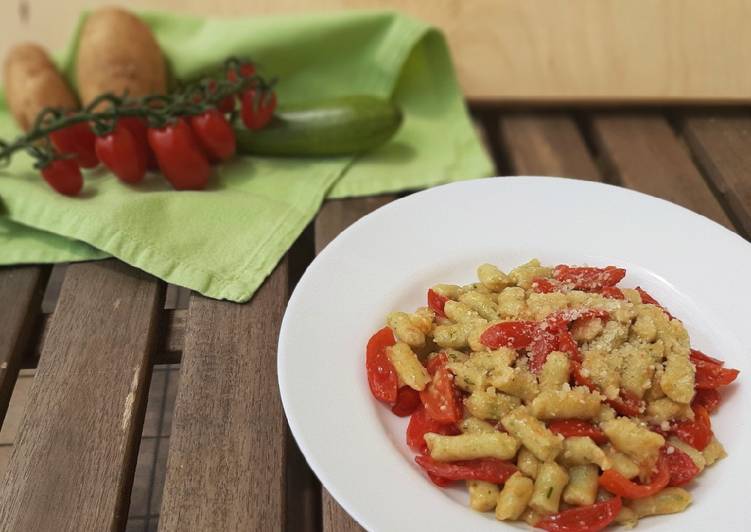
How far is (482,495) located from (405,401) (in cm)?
16

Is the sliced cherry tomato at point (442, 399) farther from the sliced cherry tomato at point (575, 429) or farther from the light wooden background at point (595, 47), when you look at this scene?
the light wooden background at point (595, 47)

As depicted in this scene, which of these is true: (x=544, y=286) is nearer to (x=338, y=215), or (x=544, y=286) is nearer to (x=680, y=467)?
(x=680, y=467)

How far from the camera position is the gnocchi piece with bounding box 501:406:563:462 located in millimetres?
814

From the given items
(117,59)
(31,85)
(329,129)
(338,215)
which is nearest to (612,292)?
(338,215)

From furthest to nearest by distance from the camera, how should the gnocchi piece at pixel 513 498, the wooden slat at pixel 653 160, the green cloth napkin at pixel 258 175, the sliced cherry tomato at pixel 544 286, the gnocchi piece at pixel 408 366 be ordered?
1. the wooden slat at pixel 653 160
2. the green cloth napkin at pixel 258 175
3. the sliced cherry tomato at pixel 544 286
4. the gnocchi piece at pixel 408 366
5. the gnocchi piece at pixel 513 498

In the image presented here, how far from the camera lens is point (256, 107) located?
54.4 inches

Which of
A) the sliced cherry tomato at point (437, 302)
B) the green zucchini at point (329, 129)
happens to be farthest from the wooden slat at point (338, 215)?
the sliced cherry tomato at point (437, 302)

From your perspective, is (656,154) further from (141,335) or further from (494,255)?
(141,335)

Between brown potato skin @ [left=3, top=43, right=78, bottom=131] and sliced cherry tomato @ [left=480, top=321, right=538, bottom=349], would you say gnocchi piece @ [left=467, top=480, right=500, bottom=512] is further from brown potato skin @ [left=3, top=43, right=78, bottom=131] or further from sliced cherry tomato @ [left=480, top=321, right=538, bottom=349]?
brown potato skin @ [left=3, top=43, right=78, bottom=131]

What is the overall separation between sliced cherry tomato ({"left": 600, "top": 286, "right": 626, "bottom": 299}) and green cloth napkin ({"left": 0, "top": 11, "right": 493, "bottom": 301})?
459 millimetres

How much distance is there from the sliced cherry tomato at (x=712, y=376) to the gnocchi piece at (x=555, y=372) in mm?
164

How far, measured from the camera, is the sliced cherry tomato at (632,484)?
80cm

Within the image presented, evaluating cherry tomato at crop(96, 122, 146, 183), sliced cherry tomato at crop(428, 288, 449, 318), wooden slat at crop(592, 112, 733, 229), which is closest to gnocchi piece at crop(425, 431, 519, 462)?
sliced cherry tomato at crop(428, 288, 449, 318)

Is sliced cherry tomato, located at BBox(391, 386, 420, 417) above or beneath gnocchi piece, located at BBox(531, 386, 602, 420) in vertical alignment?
beneath
